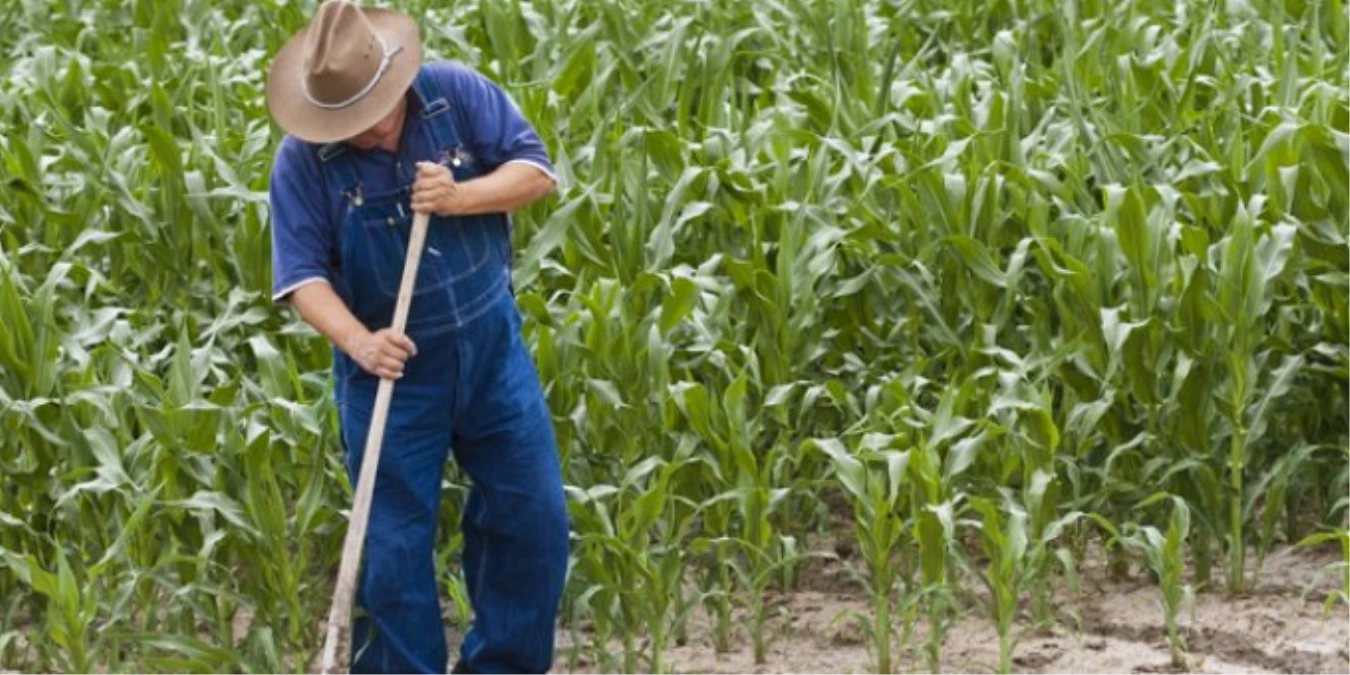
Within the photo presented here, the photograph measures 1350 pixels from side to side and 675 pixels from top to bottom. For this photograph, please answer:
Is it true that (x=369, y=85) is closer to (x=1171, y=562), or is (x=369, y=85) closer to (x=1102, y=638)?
(x=1171, y=562)

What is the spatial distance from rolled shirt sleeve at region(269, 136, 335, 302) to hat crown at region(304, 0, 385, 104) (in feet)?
0.46

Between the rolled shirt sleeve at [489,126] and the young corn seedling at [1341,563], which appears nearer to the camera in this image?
the rolled shirt sleeve at [489,126]

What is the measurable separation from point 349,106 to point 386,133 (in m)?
0.12

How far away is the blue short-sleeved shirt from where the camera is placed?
184 inches

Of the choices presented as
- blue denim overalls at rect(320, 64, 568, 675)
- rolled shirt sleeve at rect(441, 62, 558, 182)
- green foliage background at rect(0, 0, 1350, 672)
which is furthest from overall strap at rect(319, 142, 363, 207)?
green foliage background at rect(0, 0, 1350, 672)

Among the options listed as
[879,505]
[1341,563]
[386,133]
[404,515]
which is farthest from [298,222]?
[1341,563]

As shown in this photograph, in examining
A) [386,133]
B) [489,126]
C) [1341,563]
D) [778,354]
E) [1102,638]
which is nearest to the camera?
[386,133]

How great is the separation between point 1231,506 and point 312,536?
1879mm

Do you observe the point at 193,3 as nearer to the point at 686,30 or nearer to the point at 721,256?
the point at 686,30

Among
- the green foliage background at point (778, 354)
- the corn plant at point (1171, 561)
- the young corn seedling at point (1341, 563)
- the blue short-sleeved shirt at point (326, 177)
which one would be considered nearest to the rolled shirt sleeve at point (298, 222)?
the blue short-sleeved shirt at point (326, 177)

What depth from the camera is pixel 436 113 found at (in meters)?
4.78

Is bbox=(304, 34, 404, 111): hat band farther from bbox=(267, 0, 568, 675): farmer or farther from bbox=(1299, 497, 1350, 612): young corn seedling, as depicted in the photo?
bbox=(1299, 497, 1350, 612): young corn seedling

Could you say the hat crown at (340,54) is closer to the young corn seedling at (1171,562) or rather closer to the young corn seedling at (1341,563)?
the young corn seedling at (1171,562)

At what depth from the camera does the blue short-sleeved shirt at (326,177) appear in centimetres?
468
